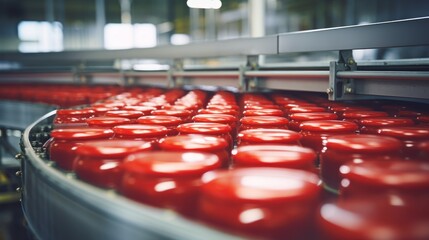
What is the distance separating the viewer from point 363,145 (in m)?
0.95

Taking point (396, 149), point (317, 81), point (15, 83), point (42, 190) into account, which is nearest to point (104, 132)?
point (42, 190)

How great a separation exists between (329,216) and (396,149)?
465 mm

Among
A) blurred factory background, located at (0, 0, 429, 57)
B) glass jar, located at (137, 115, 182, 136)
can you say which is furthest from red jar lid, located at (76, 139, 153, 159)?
blurred factory background, located at (0, 0, 429, 57)

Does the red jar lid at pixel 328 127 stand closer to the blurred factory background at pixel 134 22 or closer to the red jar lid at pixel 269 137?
the red jar lid at pixel 269 137

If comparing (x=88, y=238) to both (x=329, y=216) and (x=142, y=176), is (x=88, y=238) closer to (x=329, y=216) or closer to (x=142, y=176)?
(x=142, y=176)

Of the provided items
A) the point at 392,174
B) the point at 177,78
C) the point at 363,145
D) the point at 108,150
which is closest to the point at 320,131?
the point at 363,145

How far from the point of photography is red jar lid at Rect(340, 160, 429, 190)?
26.7 inches

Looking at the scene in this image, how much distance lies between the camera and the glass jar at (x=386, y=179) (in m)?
0.68

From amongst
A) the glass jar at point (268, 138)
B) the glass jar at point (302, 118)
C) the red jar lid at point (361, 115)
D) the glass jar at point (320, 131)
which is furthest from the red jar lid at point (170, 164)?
the red jar lid at point (361, 115)

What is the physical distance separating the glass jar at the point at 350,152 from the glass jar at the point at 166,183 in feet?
1.14

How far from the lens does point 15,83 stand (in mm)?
5809

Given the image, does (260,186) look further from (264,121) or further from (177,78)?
(177,78)

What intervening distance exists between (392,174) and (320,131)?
55 centimetres

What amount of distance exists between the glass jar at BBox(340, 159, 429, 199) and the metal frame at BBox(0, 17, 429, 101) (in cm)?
74
